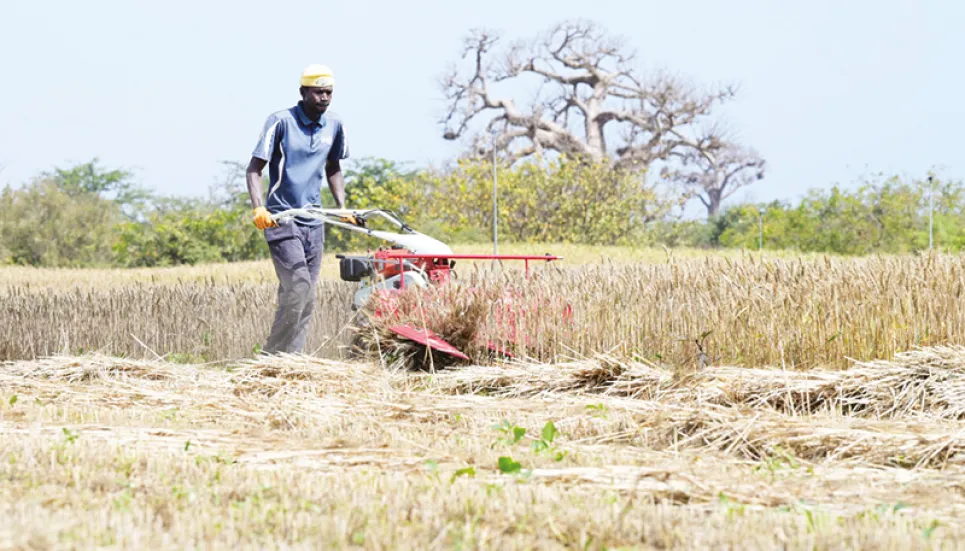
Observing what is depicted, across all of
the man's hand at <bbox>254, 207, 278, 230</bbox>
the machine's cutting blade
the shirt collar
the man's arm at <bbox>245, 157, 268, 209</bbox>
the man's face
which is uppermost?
the man's face

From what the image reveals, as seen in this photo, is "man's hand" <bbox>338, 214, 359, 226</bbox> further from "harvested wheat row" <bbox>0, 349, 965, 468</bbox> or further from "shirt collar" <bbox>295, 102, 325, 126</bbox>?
"harvested wheat row" <bbox>0, 349, 965, 468</bbox>

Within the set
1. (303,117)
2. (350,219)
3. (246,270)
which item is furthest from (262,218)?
(246,270)

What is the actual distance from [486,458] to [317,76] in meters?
4.08

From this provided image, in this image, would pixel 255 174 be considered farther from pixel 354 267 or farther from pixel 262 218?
pixel 354 267

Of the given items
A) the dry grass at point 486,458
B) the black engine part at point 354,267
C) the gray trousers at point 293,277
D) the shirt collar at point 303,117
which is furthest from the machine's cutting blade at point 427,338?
the shirt collar at point 303,117

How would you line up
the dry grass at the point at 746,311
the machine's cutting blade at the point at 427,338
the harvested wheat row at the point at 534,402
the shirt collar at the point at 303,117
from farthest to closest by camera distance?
the shirt collar at the point at 303,117
the machine's cutting blade at the point at 427,338
the dry grass at the point at 746,311
the harvested wheat row at the point at 534,402

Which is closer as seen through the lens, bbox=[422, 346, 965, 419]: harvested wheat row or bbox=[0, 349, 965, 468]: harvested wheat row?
bbox=[0, 349, 965, 468]: harvested wheat row

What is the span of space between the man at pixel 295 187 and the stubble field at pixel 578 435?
0.59 meters

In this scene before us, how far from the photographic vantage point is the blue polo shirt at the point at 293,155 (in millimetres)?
7559

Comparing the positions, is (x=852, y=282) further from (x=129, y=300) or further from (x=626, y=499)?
(x=129, y=300)

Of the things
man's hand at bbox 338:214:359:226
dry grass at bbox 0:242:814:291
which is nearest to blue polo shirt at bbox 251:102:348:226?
man's hand at bbox 338:214:359:226

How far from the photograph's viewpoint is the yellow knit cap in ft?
24.7

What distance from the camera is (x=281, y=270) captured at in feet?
24.8

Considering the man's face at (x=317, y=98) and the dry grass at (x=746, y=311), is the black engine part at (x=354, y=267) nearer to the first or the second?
the dry grass at (x=746, y=311)
